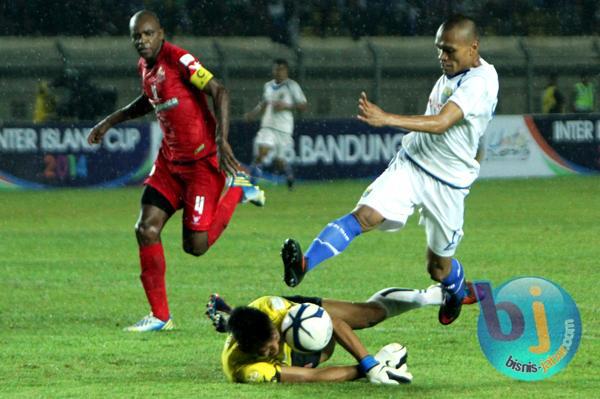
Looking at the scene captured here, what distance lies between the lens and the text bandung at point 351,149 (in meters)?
24.2

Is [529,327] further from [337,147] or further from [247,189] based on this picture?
[337,147]

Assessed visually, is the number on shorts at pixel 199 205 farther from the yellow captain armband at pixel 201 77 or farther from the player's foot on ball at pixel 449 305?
the player's foot on ball at pixel 449 305

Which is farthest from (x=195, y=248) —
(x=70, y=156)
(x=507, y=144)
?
(x=507, y=144)

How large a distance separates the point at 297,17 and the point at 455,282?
21542 mm

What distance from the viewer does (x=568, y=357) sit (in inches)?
269

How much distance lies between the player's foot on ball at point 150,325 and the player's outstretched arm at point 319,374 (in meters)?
2.24

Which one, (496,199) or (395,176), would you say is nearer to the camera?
(395,176)

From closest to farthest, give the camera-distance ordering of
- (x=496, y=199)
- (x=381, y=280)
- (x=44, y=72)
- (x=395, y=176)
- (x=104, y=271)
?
1. (x=395, y=176)
2. (x=381, y=280)
3. (x=104, y=271)
4. (x=496, y=199)
5. (x=44, y=72)

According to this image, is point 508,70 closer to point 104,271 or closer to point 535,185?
point 535,185

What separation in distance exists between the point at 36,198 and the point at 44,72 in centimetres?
A: 481

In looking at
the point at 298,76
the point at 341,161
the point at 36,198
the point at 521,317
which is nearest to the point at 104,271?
the point at 521,317

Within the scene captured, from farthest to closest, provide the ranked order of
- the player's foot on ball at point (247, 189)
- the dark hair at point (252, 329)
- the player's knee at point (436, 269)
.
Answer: the player's foot on ball at point (247, 189)
the player's knee at point (436, 269)
the dark hair at point (252, 329)

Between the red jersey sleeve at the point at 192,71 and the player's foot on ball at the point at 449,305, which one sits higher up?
the red jersey sleeve at the point at 192,71

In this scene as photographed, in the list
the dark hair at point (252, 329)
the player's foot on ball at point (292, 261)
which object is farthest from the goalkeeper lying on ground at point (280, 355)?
the player's foot on ball at point (292, 261)
